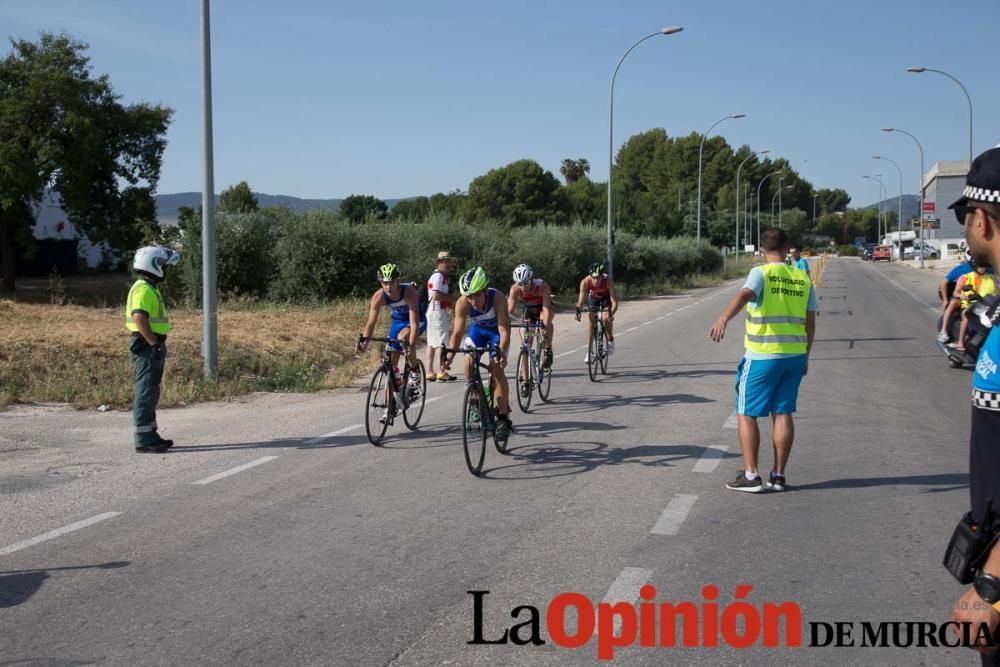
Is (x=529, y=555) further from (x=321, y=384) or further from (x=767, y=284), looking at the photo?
(x=321, y=384)

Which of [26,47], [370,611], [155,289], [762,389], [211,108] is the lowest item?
[370,611]

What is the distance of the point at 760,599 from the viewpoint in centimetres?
476

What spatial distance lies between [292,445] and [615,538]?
4322 millimetres

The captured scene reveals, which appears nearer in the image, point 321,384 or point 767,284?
point 767,284

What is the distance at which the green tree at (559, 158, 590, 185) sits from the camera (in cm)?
12269

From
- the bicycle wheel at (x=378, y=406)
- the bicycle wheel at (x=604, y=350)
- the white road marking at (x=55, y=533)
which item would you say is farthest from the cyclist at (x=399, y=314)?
the bicycle wheel at (x=604, y=350)

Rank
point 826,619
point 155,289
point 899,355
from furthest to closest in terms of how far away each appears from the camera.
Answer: point 899,355 < point 155,289 < point 826,619

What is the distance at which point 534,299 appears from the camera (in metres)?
12.5

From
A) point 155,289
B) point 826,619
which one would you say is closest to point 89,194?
point 155,289

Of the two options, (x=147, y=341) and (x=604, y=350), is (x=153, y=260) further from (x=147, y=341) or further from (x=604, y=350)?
(x=604, y=350)

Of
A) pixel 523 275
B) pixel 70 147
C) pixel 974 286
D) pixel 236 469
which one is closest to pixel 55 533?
pixel 236 469

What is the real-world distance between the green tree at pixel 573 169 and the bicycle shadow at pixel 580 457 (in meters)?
116

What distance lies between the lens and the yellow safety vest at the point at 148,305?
8.84 m

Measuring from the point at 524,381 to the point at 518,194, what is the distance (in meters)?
75.2
